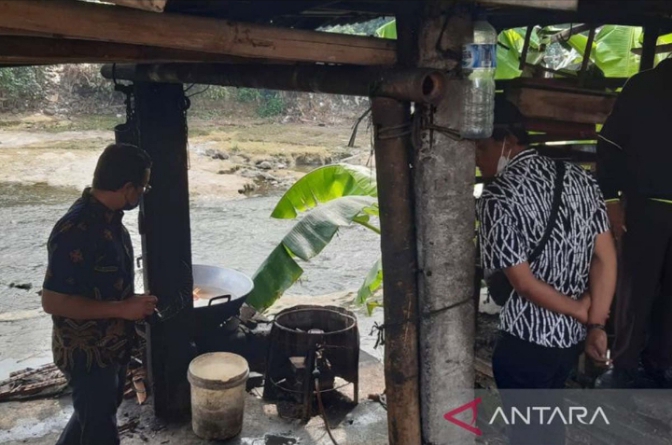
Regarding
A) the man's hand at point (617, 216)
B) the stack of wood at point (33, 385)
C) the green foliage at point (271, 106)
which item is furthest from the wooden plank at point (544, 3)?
the green foliage at point (271, 106)

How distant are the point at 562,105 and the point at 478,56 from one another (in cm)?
122

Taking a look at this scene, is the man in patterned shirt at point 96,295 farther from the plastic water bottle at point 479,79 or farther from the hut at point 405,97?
the plastic water bottle at point 479,79

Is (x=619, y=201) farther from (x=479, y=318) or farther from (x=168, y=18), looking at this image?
(x=168, y=18)

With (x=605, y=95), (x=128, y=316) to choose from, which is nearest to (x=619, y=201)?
(x=605, y=95)

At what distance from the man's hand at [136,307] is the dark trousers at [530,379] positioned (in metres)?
1.88

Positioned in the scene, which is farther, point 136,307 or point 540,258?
point 136,307

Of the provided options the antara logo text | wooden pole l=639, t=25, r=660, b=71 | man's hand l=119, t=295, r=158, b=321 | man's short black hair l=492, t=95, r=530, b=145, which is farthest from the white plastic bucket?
wooden pole l=639, t=25, r=660, b=71

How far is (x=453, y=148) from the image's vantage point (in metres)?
2.62

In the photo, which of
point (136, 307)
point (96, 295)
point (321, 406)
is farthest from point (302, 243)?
point (96, 295)

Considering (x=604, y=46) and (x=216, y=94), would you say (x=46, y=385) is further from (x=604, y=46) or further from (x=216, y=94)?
(x=216, y=94)

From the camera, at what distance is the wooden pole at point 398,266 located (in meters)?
2.57

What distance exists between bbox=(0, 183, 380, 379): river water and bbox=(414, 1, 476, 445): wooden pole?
181 inches

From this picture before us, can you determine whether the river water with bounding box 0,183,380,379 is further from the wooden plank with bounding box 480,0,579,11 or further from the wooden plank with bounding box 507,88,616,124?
the wooden plank with bounding box 480,0,579,11

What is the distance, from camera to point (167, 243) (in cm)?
443
